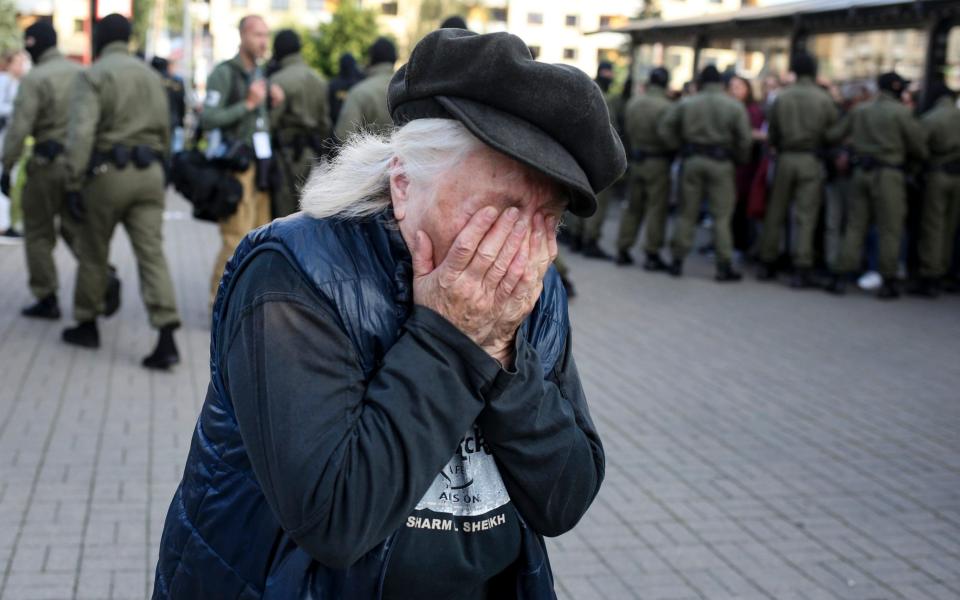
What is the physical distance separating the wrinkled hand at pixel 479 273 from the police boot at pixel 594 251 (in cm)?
1168

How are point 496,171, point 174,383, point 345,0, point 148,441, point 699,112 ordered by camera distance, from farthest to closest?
point 345,0, point 699,112, point 174,383, point 148,441, point 496,171

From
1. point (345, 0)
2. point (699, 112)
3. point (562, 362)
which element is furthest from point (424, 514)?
point (345, 0)

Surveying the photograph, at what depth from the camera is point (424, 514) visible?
5.89 ft

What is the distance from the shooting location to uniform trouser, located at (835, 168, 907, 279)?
11.1 metres

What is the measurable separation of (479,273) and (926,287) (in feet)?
36.0

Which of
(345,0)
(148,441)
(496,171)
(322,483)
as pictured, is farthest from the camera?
(345,0)

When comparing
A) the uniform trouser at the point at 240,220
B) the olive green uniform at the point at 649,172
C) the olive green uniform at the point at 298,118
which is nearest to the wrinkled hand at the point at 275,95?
the olive green uniform at the point at 298,118

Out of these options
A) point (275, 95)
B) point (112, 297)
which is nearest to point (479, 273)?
point (112, 297)

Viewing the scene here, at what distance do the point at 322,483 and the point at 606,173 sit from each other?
2.14ft

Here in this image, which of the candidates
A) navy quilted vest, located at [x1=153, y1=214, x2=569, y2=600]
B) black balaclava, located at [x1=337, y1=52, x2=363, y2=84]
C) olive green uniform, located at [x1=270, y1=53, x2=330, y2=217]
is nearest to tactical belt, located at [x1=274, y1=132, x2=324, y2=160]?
olive green uniform, located at [x1=270, y1=53, x2=330, y2=217]

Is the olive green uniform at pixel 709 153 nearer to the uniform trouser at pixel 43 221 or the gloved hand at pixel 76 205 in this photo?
the uniform trouser at pixel 43 221

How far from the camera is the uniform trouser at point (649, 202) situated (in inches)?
494

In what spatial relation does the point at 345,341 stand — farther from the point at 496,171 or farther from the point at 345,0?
the point at 345,0

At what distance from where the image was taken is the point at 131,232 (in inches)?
283
